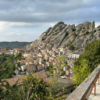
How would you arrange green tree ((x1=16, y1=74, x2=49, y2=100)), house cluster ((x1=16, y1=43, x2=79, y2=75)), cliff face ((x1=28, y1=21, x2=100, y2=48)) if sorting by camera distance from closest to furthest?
green tree ((x1=16, y1=74, x2=49, y2=100)) < house cluster ((x1=16, y1=43, x2=79, y2=75)) < cliff face ((x1=28, y1=21, x2=100, y2=48))

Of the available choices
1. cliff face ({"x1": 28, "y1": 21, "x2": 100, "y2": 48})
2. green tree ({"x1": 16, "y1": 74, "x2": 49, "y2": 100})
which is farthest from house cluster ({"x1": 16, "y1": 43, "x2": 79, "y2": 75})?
green tree ({"x1": 16, "y1": 74, "x2": 49, "y2": 100})

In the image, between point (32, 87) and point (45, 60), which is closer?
point (32, 87)

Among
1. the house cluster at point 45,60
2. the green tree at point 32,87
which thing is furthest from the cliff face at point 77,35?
the green tree at point 32,87

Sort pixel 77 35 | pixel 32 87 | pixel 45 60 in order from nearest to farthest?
pixel 32 87, pixel 45 60, pixel 77 35

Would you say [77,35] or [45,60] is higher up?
[77,35]

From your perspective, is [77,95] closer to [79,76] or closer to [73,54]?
[79,76]

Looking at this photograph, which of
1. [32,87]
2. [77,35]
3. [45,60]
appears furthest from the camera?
[77,35]

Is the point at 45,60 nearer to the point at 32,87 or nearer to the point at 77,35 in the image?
the point at 77,35

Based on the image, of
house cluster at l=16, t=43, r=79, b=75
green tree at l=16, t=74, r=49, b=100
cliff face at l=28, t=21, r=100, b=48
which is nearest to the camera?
green tree at l=16, t=74, r=49, b=100

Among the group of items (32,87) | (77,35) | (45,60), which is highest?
(77,35)

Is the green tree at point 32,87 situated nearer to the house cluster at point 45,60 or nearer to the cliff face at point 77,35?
the house cluster at point 45,60

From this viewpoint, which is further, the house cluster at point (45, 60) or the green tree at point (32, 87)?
the house cluster at point (45, 60)

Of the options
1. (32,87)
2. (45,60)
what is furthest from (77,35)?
(32,87)

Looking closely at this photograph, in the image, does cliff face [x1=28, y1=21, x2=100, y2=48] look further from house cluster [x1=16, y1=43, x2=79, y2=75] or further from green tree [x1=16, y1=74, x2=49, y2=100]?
green tree [x1=16, y1=74, x2=49, y2=100]
